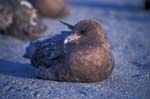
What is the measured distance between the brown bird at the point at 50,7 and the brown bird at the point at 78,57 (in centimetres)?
451

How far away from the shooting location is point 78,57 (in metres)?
4.85

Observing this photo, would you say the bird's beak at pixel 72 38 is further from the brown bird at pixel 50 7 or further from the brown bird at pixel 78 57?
the brown bird at pixel 50 7

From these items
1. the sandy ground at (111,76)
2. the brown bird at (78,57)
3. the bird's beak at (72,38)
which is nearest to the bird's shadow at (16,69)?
the sandy ground at (111,76)

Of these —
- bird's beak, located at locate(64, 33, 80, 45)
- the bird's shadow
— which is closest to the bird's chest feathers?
bird's beak, located at locate(64, 33, 80, 45)

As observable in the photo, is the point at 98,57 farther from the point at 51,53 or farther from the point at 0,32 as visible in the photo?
the point at 0,32

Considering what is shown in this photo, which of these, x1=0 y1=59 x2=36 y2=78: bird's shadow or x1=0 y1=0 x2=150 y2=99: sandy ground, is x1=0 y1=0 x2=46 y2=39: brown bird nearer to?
x1=0 y1=0 x2=150 y2=99: sandy ground

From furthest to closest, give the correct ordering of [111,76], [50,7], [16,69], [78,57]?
[50,7], [16,69], [111,76], [78,57]

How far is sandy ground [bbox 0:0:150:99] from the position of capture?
183 inches

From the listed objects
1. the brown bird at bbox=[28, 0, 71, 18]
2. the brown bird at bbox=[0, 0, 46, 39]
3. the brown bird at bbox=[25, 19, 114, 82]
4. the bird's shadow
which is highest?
the brown bird at bbox=[28, 0, 71, 18]

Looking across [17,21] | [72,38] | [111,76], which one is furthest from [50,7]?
[72,38]

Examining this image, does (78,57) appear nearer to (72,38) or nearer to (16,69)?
(72,38)

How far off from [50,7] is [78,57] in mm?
5081

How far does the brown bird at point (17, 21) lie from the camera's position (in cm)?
764

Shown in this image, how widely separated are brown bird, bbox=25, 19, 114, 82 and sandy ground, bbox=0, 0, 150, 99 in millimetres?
97
